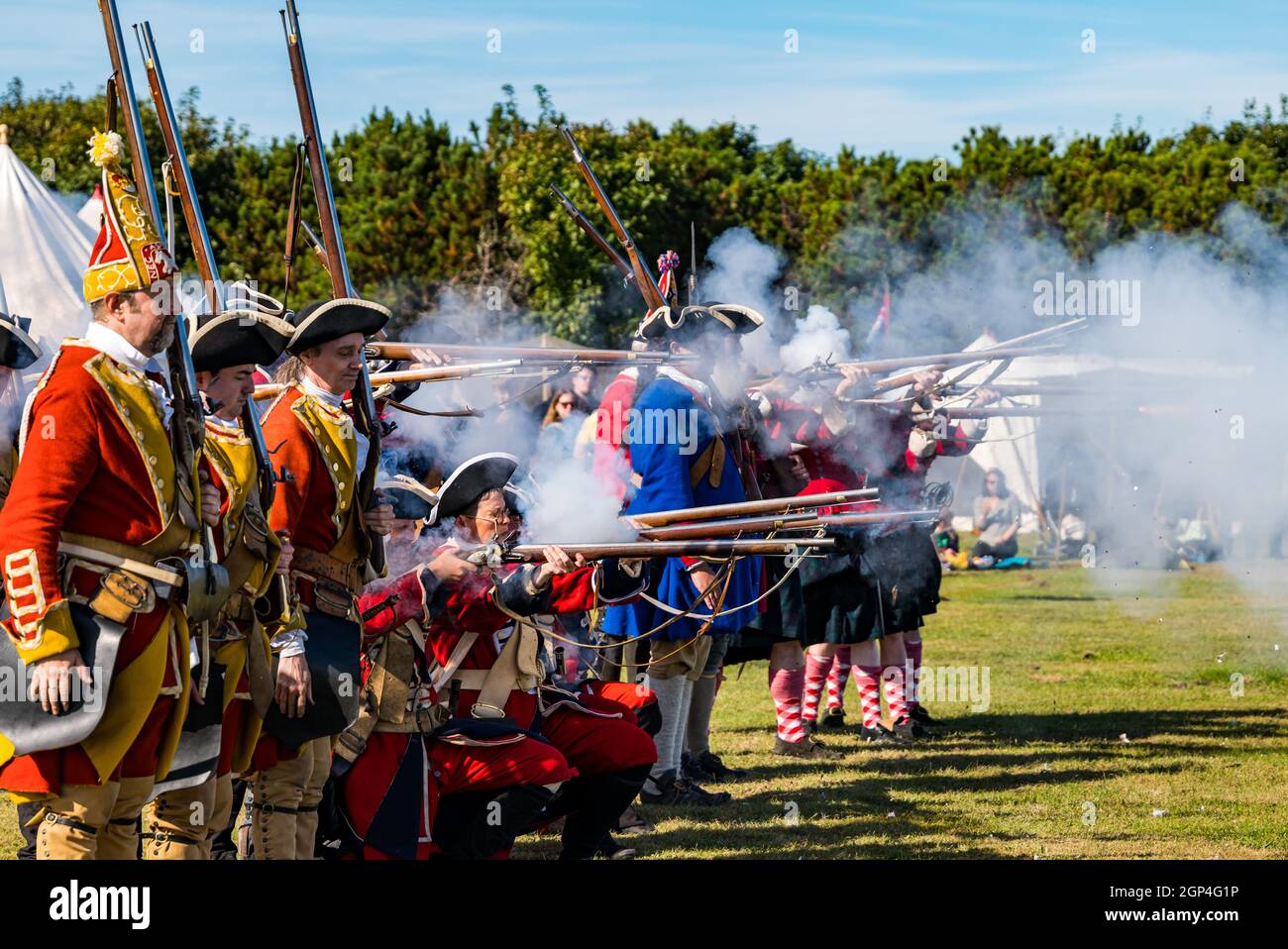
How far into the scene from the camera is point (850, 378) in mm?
9617

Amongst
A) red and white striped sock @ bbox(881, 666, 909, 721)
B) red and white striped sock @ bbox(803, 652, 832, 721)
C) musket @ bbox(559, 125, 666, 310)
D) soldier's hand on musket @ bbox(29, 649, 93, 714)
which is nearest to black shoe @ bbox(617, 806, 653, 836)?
musket @ bbox(559, 125, 666, 310)

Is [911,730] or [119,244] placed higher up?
[119,244]

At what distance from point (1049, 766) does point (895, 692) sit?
4.73 feet

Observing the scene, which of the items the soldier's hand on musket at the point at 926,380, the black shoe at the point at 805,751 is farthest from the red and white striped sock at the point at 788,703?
the soldier's hand on musket at the point at 926,380

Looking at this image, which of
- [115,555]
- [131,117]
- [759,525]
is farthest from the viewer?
[759,525]

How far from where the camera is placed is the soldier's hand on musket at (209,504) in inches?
177

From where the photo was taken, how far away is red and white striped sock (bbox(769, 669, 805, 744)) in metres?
9.75

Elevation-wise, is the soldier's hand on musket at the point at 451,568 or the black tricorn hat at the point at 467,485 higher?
the black tricorn hat at the point at 467,485

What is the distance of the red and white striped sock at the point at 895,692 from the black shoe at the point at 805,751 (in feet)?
2.70

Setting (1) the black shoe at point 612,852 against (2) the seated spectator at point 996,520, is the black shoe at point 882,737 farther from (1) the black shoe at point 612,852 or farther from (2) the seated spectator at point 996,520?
(2) the seated spectator at point 996,520

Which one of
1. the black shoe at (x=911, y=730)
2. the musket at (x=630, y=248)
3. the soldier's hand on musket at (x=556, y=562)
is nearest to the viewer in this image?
the soldier's hand on musket at (x=556, y=562)

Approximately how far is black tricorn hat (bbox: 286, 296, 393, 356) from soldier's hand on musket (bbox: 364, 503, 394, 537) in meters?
0.57

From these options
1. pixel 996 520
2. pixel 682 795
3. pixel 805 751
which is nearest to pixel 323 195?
pixel 682 795

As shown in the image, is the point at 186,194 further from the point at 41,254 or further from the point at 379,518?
the point at 41,254
